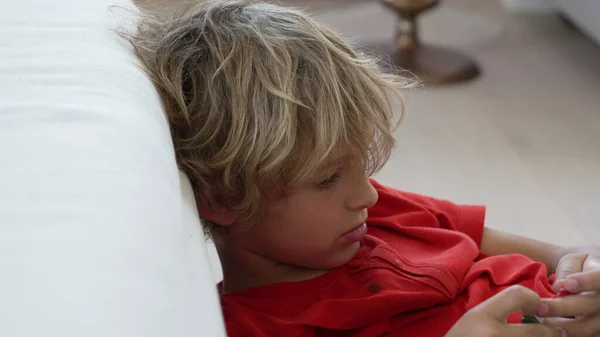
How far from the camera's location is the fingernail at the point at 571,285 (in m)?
0.81

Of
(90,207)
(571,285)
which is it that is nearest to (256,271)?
(571,285)

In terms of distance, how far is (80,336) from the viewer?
0.38m

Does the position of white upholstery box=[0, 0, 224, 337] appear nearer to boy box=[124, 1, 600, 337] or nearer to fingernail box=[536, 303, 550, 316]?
boy box=[124, 1, 600, 337]

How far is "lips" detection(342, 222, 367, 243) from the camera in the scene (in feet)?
2.85

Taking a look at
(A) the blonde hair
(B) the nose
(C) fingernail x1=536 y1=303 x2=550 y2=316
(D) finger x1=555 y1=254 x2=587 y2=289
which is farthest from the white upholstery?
(D) finger x1=555 y1=254 x2=587 y2=289

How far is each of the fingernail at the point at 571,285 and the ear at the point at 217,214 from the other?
0.34m

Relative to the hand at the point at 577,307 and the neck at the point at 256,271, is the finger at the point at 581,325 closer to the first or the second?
the hand at the point at 577,307

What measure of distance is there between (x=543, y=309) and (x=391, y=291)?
6.0 inches

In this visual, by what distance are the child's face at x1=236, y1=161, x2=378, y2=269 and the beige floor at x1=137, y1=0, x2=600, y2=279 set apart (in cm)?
43

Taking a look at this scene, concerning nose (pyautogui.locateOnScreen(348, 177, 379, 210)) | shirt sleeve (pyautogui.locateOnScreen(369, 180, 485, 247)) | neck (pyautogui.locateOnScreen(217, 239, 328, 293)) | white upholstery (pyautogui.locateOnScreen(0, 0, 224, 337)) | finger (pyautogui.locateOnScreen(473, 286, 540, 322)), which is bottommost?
neck (pyautogui.locateOnScreen(217, 239, 328, 293))

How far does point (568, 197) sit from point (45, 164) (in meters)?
1.45

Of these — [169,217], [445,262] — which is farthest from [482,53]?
[169,217]

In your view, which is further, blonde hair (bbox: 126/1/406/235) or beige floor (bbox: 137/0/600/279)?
beige floor (bbox: 137/0/600/279)

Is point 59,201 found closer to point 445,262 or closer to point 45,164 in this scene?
point 45,164
